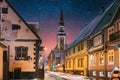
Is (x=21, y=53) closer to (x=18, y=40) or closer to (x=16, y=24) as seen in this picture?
(x=18, y=40)

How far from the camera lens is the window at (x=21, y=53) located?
40.8m

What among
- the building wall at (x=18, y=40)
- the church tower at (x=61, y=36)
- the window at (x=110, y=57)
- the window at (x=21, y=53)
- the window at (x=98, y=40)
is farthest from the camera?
the church tower at (x=61, y=36)

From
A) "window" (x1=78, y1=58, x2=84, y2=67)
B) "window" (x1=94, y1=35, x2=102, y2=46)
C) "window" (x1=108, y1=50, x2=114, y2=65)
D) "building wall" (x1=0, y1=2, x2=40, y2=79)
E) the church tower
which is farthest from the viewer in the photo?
the church tower

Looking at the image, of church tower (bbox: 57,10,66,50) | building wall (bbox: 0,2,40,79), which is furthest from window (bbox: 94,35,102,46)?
church tower (bbox: 57,10,66,50)

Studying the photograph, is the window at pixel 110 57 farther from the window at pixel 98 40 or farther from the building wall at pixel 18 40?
the building wall at pixel 18 40

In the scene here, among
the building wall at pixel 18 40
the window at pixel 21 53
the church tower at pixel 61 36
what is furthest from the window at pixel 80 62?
the church tower at pixel 61 36

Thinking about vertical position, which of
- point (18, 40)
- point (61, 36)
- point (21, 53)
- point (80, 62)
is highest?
point (61, 36)

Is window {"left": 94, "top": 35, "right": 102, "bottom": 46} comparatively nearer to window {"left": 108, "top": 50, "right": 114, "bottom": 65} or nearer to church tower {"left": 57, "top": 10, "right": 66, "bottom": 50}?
window {"left": 108, "top": 50, "right": 114, "bottom": 65}

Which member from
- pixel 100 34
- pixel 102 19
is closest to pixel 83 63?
pixel 102 19

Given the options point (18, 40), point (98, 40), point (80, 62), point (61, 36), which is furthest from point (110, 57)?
point (61, 36)

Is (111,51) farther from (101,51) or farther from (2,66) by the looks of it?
(2,66)

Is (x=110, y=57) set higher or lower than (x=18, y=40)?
lower

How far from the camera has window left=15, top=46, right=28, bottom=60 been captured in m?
40.8

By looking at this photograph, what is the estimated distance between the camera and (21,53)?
40.8 m
